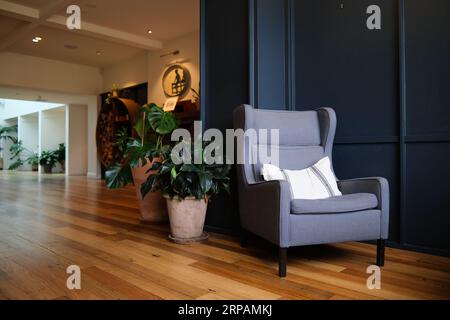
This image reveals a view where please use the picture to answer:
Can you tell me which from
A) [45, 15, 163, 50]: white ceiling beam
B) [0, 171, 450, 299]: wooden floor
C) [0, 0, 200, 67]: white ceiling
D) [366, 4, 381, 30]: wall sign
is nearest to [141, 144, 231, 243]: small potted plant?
[0, 171, 450, 299]: wooden floor

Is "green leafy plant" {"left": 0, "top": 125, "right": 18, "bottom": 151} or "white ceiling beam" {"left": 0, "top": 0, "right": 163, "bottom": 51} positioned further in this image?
"green leafy plant" {"left": 0, "top": 125, "right": 18, "bottom": 151}

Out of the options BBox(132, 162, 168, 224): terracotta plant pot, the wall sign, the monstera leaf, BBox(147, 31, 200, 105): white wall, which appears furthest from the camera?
BBox(147, 31, 200, 105): white wall

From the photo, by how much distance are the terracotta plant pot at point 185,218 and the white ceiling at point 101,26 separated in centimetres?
361

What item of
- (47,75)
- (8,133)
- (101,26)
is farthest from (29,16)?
(8,133)

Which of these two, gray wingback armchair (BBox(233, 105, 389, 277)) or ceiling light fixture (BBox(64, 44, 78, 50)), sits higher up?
ceiling light fixture (BBox(64, 44, 78, 50))

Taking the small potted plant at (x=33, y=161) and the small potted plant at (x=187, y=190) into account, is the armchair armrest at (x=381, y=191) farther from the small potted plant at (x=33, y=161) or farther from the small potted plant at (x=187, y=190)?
the small potted plant at (x=33, y=161)

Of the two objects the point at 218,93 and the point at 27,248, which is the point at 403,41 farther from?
the point at 27,248

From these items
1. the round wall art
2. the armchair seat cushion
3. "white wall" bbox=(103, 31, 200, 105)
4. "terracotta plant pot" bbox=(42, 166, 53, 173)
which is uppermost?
"white wall" bbox=(103, 31, 200, 105)

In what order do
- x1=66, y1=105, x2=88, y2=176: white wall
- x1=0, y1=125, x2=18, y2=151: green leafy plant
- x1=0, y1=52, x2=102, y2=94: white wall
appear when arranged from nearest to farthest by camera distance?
1. x1=0, y1=52, x2=102, y2=94: white wall
2. x1=66, y1=105, x2=88, y2=176: white wall
3. x1=0, y1=125, x2=18, y2=151: green leafy plant

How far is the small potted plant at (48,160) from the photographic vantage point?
A: 40.0 ft

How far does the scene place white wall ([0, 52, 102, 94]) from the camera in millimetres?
7805

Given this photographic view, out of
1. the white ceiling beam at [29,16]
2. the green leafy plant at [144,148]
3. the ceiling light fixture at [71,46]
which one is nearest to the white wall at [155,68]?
the ceiling light fixture at [71,46]

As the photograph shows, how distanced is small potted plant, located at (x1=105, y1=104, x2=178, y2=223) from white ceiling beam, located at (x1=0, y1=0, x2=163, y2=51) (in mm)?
2964

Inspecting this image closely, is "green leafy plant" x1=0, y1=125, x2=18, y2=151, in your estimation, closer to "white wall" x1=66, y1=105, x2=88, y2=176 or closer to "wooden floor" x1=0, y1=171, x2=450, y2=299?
"white wall" x1=66, y1=105, x2=88, y2=176
